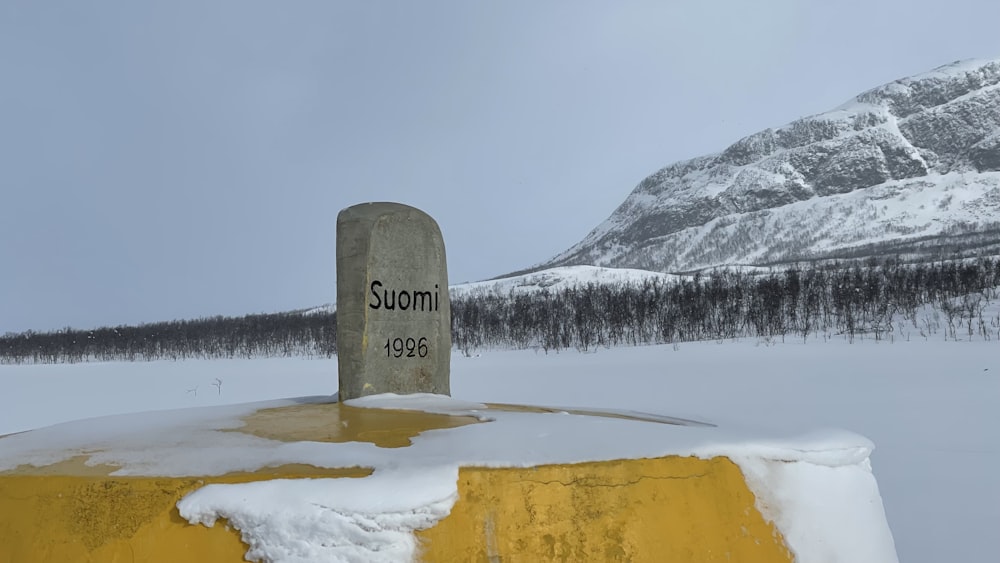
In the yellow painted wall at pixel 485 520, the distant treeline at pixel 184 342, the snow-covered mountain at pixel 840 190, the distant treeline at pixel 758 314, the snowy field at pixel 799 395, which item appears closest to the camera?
the yellow painted wall at pixel 485 520

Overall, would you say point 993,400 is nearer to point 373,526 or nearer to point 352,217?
point 352,217

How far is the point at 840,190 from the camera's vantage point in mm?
122750

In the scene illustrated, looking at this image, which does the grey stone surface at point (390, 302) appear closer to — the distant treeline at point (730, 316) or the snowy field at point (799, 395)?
the snowy field at point (799, 395)

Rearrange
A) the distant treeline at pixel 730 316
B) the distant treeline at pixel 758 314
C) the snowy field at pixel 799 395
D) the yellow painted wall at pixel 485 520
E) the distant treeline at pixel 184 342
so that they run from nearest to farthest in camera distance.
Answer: the yellow painted wall at pixel 485 520
the snowy field at pixel 799 395
the distant treeline at pixel 730 316
the distant treeline at pixel 758 314
the distant treeline at pixel 184 342

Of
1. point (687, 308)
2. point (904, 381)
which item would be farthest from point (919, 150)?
point (904, 381)

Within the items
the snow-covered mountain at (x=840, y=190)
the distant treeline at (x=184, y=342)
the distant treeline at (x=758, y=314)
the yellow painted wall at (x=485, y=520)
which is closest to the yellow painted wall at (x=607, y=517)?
the yellow painted wall at (x=485, y=520)

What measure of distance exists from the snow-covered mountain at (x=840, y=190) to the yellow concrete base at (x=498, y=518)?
63.4 metres

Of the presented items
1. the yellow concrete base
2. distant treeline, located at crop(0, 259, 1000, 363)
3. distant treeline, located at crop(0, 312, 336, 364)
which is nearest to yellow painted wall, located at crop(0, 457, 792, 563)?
the yellow concrete base

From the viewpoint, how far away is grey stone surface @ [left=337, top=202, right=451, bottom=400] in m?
4.53

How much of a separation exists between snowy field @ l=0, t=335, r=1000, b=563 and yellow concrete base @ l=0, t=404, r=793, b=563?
38.7 inches

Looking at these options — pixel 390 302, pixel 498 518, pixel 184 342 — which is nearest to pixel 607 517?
pixel 498 518

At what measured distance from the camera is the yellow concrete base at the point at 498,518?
2.01m

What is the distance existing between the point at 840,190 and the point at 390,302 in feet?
447

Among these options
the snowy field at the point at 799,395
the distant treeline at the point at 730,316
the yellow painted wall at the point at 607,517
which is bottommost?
the snowy field at the point at 799,395
